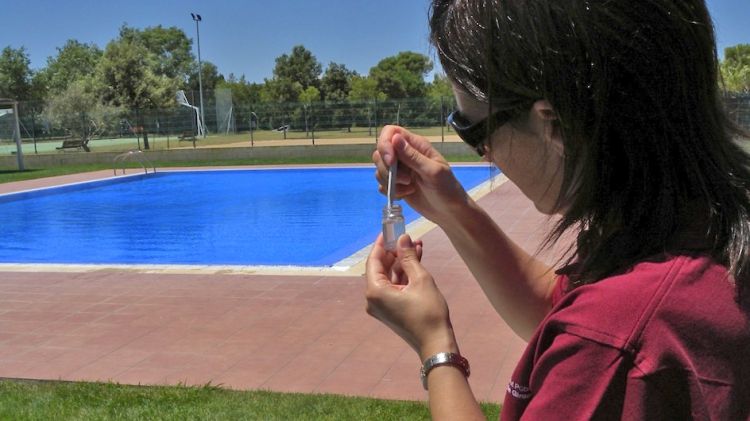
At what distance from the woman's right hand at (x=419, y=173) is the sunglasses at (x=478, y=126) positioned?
229 millimetres

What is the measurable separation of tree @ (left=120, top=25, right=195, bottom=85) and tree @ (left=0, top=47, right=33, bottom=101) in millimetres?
22031

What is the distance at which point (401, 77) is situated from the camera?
68.8 metres

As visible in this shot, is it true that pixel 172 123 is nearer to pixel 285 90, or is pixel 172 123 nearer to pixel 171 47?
pixel 285 90

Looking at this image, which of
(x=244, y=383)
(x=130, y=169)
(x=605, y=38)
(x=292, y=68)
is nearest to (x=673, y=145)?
(x=605, y=38)

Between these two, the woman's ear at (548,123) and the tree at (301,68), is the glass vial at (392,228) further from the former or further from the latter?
the tree at (301,68)

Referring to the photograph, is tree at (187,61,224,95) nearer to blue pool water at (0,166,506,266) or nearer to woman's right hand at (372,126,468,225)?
blue pool water at (0,166,506,266)

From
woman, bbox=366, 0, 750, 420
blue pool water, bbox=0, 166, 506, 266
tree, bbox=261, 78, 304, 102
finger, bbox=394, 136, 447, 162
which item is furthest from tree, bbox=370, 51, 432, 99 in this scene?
woman, bbox=366, 0, 750, 420

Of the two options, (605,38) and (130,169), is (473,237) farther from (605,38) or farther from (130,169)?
(130,169)

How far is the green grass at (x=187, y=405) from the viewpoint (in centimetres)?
393

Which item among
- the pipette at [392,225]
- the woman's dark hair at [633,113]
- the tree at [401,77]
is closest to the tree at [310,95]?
the tree at [401,77]

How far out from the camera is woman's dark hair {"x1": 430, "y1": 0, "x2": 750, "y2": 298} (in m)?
0.97

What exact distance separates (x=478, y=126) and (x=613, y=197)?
270 mm

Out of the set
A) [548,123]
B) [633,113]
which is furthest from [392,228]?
[633,113]

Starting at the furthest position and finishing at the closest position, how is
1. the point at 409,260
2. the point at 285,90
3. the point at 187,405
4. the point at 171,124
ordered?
the point at 285,90, the point at 171,124, the point at 187,405, the point at 409,260
